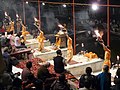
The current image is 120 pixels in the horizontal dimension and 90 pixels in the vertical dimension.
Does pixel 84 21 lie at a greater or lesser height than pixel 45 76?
greater

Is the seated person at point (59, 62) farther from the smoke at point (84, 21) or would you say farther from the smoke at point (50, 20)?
the smoke at point (50, 20)

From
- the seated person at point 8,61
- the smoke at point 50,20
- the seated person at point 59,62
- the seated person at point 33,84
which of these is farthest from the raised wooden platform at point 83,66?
the smoke at point 50,20

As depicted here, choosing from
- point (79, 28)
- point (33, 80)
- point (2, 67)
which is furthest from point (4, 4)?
point (2, 67)

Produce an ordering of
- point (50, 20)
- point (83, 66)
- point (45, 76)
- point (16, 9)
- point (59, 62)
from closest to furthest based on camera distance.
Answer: point (45, 76)
point (59, 62)
point (83, 66)
point (50, 20)
point (16, 9)

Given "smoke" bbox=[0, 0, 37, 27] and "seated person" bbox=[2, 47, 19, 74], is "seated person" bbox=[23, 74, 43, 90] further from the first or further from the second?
"smoke" bbox=[0, 0, 37, 27]

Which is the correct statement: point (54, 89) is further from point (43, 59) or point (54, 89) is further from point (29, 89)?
point (43, 59)

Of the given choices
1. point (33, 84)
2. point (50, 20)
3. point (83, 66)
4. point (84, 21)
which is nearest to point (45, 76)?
point (33, 84)

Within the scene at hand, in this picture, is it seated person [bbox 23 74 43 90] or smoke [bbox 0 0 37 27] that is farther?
smoke [bbox 0 0 37 27]

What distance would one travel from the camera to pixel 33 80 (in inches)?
209

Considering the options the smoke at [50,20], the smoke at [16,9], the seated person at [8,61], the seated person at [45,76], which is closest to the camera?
the seated person at [45,76]

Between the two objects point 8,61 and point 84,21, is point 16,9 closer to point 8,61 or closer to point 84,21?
point 84,21

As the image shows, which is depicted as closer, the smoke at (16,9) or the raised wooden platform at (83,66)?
the raised wooden platform at (83,66)

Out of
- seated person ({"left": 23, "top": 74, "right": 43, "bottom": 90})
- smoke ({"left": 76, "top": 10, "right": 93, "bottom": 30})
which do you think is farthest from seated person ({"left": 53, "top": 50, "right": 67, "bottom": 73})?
smoke ({"left": 76, "top": 10, "right": 93, "bottom": 30})

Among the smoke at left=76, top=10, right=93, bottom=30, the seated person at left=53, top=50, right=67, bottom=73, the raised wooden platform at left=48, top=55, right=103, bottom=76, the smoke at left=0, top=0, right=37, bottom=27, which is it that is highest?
the smoke at left=0, top=0, right=37, bottom=27
